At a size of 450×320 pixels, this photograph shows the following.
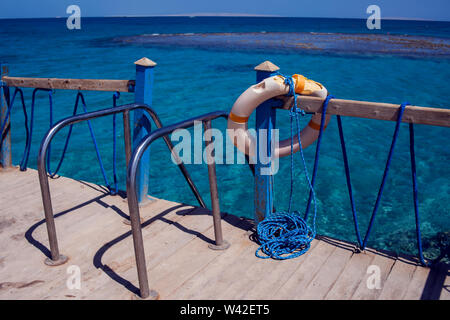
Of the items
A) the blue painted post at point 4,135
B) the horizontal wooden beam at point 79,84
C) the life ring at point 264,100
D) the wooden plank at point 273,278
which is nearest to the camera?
the wooden plank at point 273,278

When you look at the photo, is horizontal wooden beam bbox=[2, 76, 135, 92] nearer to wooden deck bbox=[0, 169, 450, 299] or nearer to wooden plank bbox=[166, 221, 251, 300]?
wooden deck bbox=[0, 169, 450, 299]

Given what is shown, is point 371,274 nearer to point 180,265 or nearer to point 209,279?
point 209,279

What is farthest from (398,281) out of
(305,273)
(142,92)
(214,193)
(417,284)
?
(142,92)

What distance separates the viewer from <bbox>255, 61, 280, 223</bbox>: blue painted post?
2579 millimetres

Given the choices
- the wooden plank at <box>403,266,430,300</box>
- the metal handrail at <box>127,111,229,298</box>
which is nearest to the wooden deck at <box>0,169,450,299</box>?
the wooden plank at <box>403,266,430,300</box>

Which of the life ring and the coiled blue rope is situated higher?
the life ring

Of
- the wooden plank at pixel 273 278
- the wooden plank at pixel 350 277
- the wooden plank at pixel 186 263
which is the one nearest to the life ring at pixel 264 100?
the wooden plank at pixel 186 263

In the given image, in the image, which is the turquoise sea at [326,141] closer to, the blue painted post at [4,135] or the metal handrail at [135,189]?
the blue painted post at [4,135]

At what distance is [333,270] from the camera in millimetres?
2363

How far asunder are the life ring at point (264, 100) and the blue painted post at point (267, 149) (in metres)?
0.08

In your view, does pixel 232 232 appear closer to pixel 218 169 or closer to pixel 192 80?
pixel 218 169

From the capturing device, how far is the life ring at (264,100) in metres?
2.45

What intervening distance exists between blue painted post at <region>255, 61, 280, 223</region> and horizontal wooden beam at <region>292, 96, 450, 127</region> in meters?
0.22
